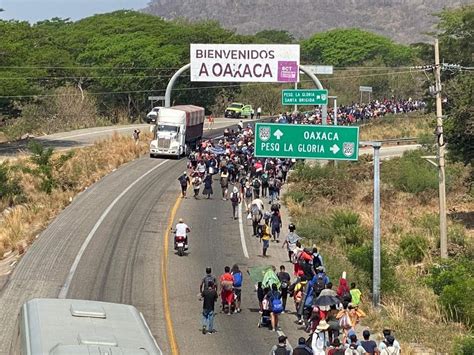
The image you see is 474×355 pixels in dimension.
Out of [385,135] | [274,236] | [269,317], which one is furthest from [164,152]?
[269,317]

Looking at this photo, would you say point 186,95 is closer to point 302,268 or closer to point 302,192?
point 302,192

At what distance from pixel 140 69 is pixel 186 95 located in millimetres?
5778

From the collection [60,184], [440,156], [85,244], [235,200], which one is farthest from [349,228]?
[60,184]

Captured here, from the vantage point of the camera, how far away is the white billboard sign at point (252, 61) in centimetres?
5166

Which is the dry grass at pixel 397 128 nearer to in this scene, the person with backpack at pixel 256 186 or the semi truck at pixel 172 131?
the semi truck at pixel 172 131

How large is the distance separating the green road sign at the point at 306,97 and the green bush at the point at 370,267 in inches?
644

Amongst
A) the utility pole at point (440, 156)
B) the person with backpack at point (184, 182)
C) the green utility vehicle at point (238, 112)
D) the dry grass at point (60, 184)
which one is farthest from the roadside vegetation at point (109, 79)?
the utility pole at point (440, 156)

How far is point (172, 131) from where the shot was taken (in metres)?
51.3

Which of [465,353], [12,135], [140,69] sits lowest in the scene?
[465,353]

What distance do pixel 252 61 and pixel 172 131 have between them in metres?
6.35

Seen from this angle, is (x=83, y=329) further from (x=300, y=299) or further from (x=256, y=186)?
(x=256, y=186)

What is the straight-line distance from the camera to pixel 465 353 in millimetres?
17531

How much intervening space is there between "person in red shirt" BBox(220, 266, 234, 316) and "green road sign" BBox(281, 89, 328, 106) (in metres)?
22.8

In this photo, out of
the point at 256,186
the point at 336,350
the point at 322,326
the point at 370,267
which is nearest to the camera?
the point at 336,350
